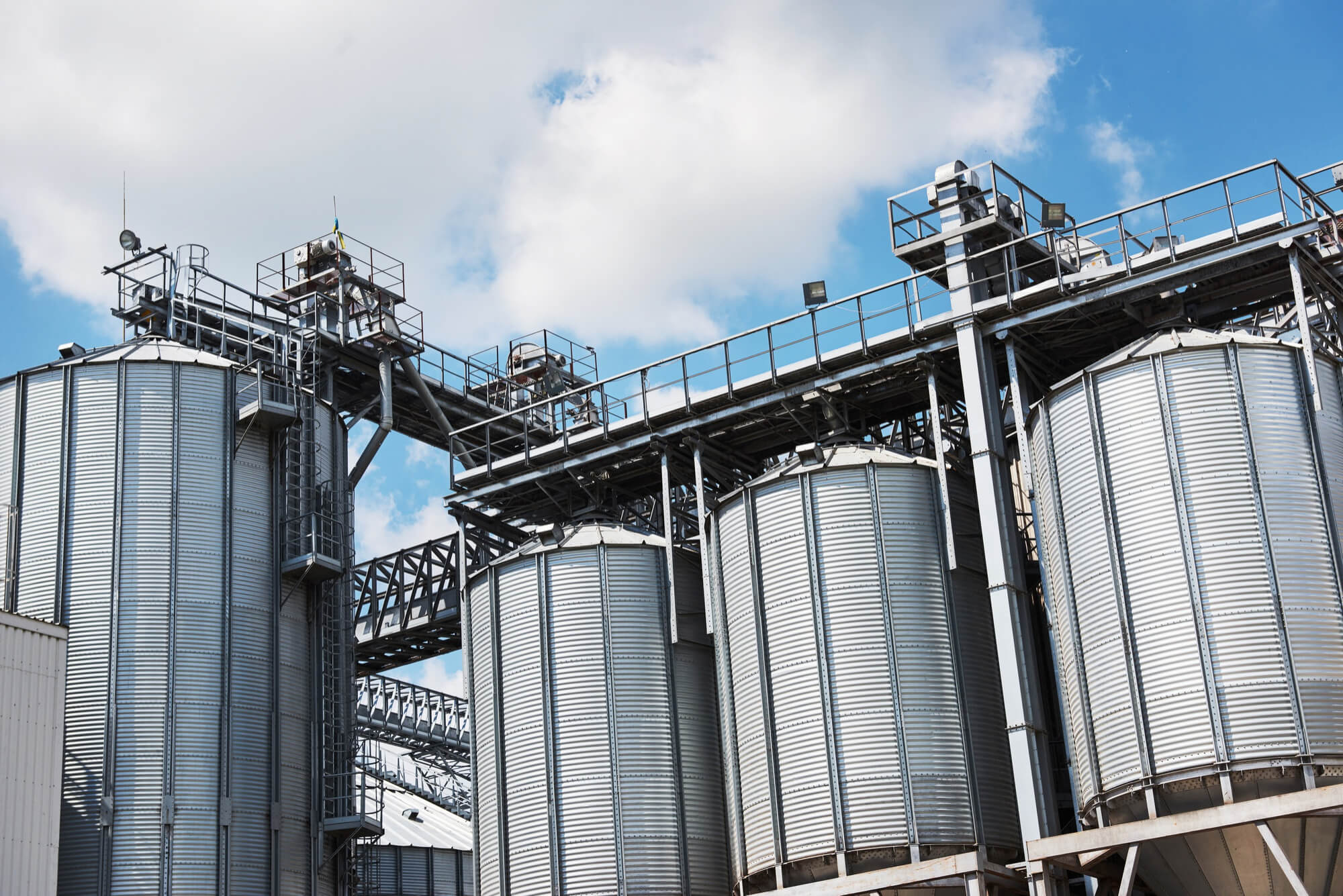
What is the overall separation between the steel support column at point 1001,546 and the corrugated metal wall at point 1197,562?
1147mm

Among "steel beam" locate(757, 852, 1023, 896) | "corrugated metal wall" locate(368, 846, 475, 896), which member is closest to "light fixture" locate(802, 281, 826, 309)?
Result: "steel beam" locate(757, 852, 1023, 896)

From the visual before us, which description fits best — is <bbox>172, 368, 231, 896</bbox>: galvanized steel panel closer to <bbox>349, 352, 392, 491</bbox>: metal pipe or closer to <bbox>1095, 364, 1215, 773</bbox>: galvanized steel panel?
<bbox>349, 352, 392, 491</bbox>: metal pipe

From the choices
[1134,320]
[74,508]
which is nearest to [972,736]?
[1134,320]

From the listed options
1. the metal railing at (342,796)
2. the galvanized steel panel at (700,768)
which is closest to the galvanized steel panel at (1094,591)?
the galvanized steel panel at (700,768)

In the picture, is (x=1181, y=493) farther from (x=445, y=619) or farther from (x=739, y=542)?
(x=445, y=619)

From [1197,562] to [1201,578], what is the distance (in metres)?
0.33

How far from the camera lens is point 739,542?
41.9m

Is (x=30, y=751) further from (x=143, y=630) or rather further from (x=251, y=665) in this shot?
Result: (x=251, y=665)

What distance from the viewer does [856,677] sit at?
1524 inches

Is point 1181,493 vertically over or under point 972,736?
over

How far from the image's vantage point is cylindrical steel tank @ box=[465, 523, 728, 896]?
1626 inches

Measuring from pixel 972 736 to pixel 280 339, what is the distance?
26.2m

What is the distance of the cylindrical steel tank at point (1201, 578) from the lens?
108 feet

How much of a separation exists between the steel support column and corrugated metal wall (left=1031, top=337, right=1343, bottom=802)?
1147 millimetres
